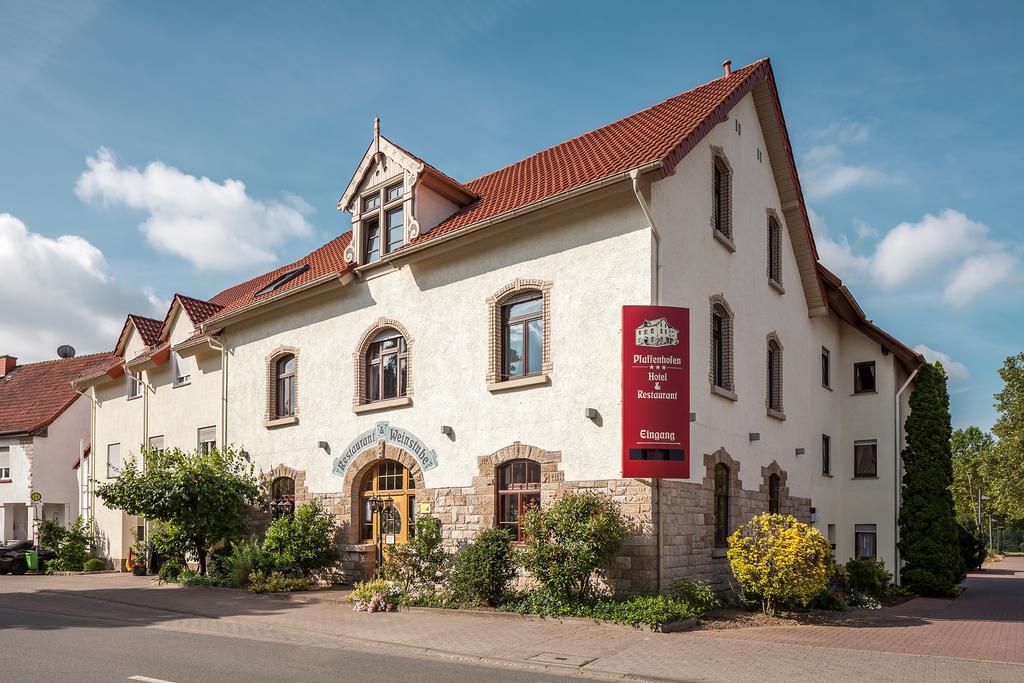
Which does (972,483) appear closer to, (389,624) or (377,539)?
(377,539)

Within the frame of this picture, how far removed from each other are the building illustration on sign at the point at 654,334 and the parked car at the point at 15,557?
2259 centimetres

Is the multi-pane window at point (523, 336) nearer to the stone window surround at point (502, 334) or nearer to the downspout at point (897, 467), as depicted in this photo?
the stone window surround at point (502, 334)

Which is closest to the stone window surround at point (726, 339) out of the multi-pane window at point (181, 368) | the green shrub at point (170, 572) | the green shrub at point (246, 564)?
the green shrub at point (246, 564)

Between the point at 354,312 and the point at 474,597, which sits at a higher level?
the point at 354,312

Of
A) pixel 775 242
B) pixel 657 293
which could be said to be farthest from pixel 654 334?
pixel 775 242

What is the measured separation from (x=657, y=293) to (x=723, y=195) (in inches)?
181

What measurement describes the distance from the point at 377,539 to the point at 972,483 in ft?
169

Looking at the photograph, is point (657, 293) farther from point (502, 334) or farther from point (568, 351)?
point (502, 334)

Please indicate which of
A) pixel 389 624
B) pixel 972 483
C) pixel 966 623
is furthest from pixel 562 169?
pixel 972 483

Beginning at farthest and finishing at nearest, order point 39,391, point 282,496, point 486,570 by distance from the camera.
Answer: point 39,391 → point 282,496 → point 486,570

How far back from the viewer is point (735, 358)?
18.3 meters

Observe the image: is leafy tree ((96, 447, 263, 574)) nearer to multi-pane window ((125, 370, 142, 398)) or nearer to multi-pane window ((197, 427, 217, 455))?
multi-pane window ((197, 427, 217, 455))

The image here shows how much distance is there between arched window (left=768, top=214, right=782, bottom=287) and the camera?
70.4ft

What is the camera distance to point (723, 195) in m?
18.7
